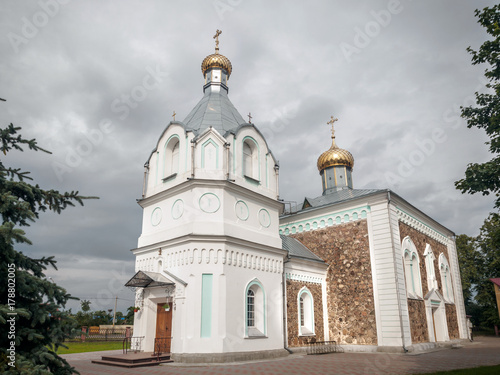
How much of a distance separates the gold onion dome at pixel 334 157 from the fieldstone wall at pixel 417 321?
9295 mm

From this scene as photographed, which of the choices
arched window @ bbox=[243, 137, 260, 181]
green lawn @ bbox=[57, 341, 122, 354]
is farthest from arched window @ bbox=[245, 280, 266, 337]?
green lawn @ bbox=[57, 341, 122, 354]

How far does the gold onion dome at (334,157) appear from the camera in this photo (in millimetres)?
22875

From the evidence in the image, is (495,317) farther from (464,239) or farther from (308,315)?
(308,315)

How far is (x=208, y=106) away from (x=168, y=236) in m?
6.04

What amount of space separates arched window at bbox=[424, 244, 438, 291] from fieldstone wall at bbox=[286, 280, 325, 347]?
6487 mm

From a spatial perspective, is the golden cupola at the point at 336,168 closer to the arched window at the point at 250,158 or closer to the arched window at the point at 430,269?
the arched window at the point at 430,269

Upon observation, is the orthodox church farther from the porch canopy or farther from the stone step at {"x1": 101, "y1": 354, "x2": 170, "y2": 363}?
the stone step at {"x1": 101, "y1": 354, "x2": 170, "y2": 363}

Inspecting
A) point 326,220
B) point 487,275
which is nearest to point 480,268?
point 487,275

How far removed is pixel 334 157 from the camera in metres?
22.9

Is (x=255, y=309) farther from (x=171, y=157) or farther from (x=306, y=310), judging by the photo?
(x=171, y=157)

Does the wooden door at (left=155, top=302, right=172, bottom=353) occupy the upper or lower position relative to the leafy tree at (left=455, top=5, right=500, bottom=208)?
lower

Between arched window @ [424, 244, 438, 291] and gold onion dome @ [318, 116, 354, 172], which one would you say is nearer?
arched window @ [424, 244, 438, 291]

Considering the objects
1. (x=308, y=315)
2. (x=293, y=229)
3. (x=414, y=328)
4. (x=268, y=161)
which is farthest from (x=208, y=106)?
(x=414, y=328)

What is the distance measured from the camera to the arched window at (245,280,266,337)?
1284cm
